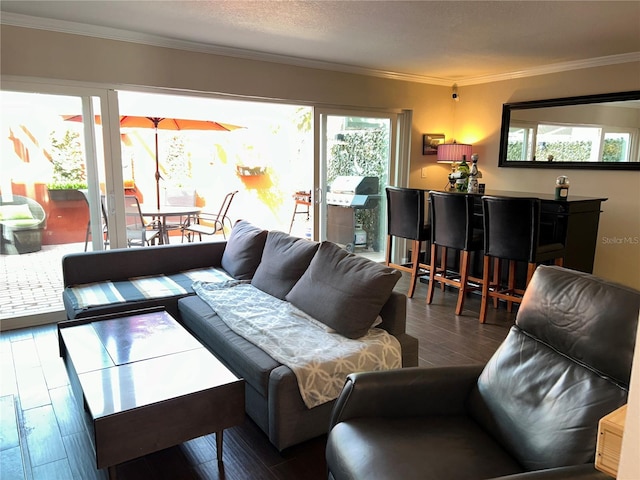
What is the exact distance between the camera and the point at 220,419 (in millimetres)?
1976

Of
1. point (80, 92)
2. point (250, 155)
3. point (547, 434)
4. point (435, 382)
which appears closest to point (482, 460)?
point (547, 434)

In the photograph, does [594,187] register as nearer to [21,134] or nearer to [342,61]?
[342,61]

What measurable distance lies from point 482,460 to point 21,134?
4.00 metres

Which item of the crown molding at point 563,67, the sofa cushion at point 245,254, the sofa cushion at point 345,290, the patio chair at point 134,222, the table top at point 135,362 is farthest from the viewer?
the patio chair at point 134,222

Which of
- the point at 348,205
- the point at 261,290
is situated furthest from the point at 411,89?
the point at 261,290

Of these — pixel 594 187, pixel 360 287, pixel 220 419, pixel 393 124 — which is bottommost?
pixel 220 419

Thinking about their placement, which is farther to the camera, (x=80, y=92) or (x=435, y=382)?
(x=80, y=92)

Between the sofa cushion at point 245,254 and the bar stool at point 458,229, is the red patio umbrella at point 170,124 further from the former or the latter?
the bar stool at point 458,229

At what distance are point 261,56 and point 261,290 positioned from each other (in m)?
2.56

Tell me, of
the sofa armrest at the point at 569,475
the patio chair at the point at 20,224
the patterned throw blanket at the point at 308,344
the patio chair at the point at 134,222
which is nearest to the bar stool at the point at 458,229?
the patterned throw blanket at the point at 308,344

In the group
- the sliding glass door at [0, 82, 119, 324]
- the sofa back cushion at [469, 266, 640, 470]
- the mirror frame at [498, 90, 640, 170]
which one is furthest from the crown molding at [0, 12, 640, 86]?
the sofa back cushion at [469, 266, 640, 470]

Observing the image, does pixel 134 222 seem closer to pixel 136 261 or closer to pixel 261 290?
pixel 136 261

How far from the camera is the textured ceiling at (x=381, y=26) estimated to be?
313cm

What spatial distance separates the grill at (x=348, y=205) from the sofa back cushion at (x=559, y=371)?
12.7ft
